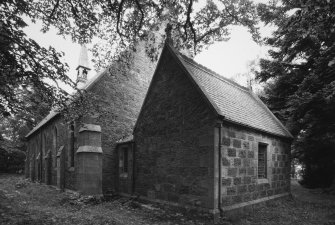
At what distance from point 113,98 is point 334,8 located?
12159 millimetres

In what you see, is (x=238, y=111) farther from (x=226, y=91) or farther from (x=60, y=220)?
(x=60, y=220)

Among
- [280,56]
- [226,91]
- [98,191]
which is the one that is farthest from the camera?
[280,56]

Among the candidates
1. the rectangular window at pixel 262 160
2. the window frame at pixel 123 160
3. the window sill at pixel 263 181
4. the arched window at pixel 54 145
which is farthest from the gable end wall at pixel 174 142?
the arched window at pixel 54 145

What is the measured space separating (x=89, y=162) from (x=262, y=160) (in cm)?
879

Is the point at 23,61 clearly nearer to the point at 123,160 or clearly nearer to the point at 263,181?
the point at 123,160

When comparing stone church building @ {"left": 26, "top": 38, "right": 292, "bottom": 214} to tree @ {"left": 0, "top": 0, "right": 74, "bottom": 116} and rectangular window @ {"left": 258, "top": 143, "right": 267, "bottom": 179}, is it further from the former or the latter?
tree @ {"left": 0, "top": 0, "right": 74, "bottom": 116}

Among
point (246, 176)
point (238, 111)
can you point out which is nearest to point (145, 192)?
point (246, 176)

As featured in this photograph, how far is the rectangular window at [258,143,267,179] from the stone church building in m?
0.05

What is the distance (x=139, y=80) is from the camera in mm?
17359

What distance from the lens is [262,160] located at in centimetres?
1205

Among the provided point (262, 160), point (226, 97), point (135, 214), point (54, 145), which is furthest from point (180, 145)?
point (54, 145)

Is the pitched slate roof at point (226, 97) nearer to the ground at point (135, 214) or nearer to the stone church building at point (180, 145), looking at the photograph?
the stone church building at point (180, 145)

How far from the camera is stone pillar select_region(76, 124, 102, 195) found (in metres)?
13.2

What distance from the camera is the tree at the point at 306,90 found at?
13680 mm
